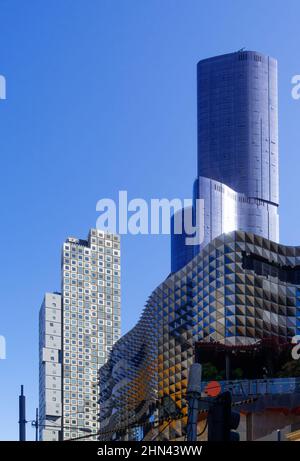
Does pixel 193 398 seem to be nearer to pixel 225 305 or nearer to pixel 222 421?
pixel 222 421

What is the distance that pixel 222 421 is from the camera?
21000 millimetres

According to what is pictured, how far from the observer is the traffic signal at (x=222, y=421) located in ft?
68.3

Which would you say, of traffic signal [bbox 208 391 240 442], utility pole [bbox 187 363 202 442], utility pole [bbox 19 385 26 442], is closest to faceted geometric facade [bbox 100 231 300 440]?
utility pole [bbox 19 385 26 442]

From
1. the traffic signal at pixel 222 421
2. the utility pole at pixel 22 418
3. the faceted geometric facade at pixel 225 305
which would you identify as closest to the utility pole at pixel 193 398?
the traffic signal at pixel 222 421

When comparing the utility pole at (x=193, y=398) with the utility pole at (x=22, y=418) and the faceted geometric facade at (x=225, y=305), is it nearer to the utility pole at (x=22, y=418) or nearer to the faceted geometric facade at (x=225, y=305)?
the utility pole at (x=22, y=418)

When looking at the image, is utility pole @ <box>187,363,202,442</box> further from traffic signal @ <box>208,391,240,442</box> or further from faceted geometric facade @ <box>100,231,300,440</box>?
faceted geometric facade @ <box>100,231,300,440</box>

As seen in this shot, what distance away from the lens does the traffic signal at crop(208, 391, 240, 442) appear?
20828 millimetres

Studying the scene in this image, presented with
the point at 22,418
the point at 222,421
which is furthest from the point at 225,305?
the point at 222,421

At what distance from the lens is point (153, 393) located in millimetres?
192750

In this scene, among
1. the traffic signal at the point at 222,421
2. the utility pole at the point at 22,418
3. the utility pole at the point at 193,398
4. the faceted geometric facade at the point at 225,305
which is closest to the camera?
the traffic signal at the point at 222,421
